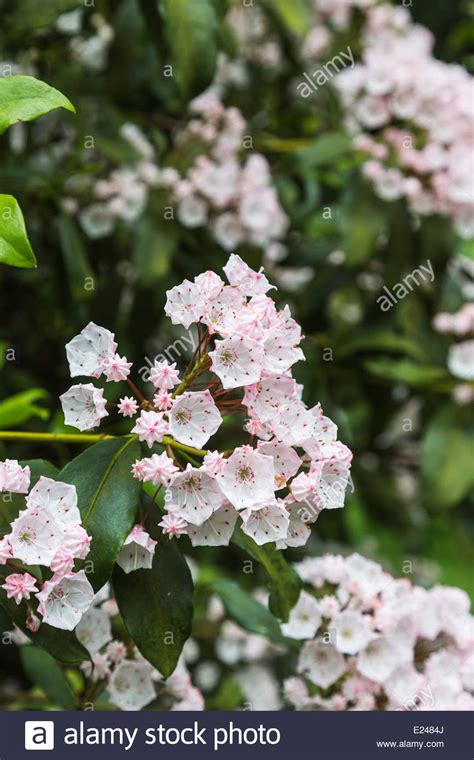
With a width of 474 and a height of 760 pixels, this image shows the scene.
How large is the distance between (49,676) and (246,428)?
50 cm

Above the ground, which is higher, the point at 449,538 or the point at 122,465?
the point at 122,465

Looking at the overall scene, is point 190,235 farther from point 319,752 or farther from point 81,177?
point 319,752

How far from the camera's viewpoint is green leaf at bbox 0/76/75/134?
0.92m

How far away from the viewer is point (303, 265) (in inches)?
85.4

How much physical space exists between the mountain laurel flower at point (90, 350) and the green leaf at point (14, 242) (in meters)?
0.09

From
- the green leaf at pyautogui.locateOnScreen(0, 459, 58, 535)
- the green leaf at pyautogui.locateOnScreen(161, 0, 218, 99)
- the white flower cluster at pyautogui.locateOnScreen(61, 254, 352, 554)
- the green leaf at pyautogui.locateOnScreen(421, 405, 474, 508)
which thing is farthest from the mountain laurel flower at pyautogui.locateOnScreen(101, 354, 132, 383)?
the green leaf at pyautogui.locateOnScreen(421, 405, 474, 508)

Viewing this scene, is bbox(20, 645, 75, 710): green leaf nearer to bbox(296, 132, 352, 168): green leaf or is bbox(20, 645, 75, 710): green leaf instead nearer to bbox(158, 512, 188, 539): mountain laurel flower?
bbox(158, 512, 188, 539): mountain laurel flower

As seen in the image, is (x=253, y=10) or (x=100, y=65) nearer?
(x=100, y=65)

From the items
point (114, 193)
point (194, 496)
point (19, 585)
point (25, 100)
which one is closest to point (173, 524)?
point (194, 496)

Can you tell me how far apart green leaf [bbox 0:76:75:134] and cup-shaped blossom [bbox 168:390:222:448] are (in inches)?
10.8

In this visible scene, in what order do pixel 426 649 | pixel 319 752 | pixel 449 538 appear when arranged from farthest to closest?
pixel 449 538 < pixel 426 649 < pixel 319 752

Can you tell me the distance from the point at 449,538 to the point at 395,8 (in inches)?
59.7

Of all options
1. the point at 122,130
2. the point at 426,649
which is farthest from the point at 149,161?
the point at 426,649

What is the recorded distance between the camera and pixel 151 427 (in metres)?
0.89
